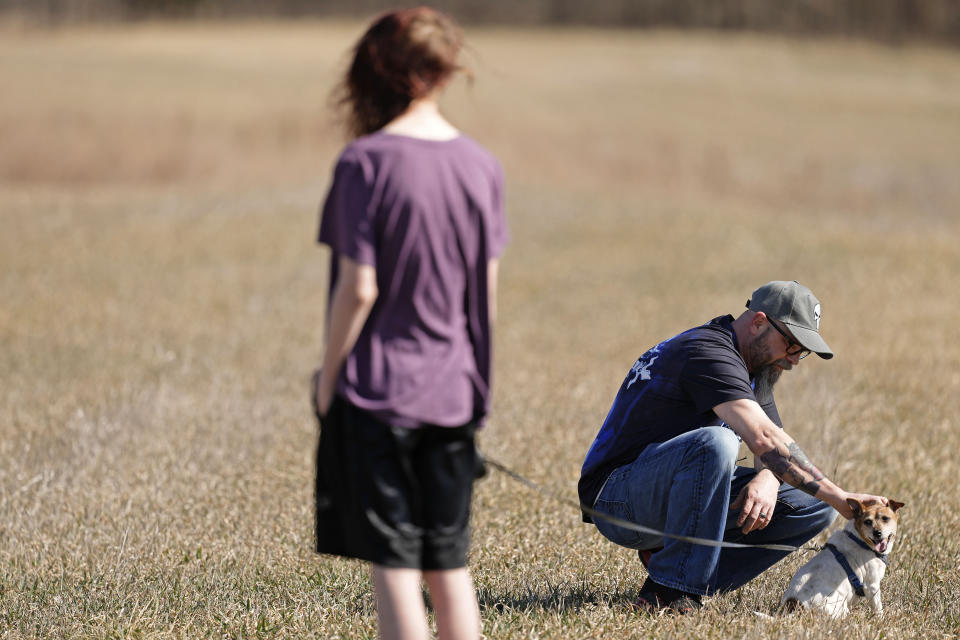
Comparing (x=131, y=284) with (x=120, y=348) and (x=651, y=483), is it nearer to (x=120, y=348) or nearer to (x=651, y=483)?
(x=120, y=348)

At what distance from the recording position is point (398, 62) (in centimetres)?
334

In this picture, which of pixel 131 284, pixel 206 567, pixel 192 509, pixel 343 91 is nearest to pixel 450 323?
pixel 343 91

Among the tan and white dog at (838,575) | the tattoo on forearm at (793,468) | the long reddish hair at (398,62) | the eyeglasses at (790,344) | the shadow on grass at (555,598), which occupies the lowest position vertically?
the shadow on grass at (555,598)

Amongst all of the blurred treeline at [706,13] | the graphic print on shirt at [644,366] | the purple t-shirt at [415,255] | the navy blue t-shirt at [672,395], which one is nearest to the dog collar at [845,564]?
the navy blue t-shirt at [672,395]

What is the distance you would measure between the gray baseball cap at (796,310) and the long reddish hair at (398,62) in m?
1.84

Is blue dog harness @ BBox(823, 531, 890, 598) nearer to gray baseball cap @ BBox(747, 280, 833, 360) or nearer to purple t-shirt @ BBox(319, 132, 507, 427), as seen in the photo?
gray baseball cap @ BBox(747, 280, 833, 360)

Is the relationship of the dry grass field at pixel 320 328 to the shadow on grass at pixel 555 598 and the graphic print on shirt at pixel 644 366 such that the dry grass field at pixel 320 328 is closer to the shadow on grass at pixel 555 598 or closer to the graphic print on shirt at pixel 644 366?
the shadow on grass at pixel 555 598

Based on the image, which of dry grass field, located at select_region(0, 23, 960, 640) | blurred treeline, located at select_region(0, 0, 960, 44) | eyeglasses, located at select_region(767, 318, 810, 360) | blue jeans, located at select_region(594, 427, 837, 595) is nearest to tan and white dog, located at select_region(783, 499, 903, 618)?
dry grass field, located at select_region(0, 23, 960, 640)

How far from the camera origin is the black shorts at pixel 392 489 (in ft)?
11.0

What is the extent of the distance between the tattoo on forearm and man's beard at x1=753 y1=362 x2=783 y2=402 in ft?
1.32

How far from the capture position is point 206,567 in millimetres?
5289

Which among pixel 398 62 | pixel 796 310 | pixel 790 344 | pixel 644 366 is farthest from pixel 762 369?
pixel 398 62

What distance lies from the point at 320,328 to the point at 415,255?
33.1ft

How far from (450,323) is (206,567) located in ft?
8.29
